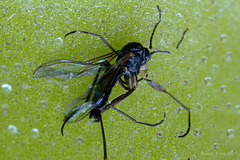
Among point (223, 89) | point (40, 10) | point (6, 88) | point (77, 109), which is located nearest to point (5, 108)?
point (6, 88)

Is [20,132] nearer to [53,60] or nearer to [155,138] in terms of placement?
[53,60]

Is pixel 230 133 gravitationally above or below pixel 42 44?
below

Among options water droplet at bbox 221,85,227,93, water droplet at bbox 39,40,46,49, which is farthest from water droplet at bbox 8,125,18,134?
water droplet at bbox 221,85,227,93

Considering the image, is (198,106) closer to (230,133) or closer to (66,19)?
(230,133)

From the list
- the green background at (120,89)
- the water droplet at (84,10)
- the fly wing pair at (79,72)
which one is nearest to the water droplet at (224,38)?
the green background at (120,89)

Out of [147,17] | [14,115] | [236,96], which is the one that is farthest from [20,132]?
[236,96]
